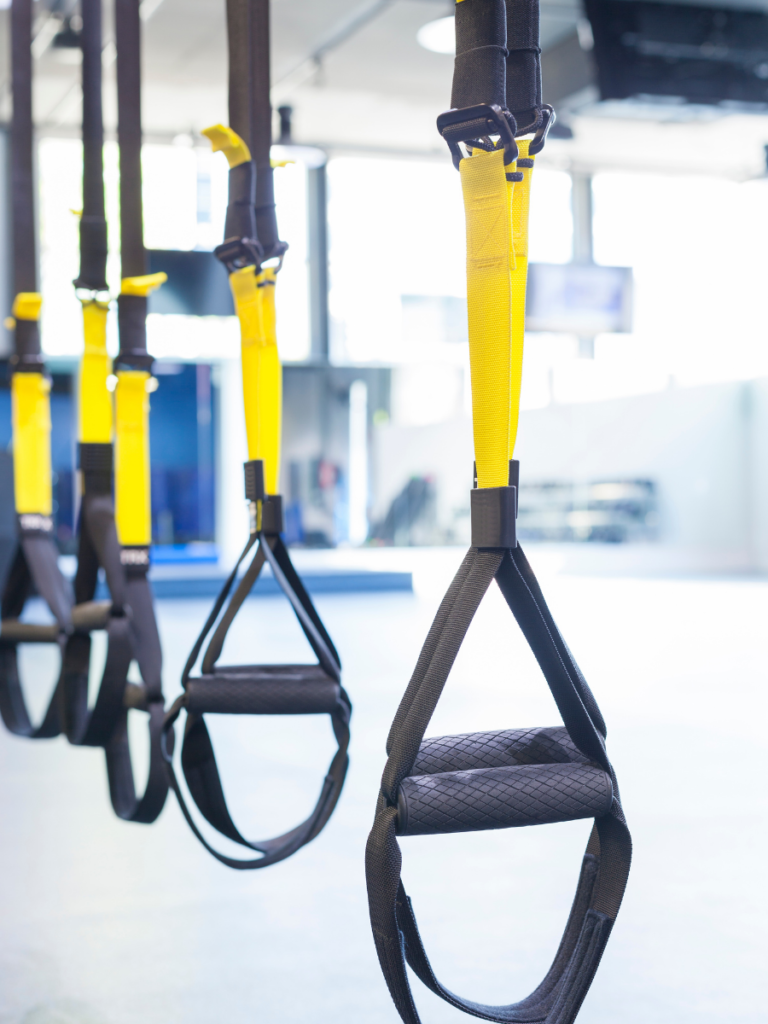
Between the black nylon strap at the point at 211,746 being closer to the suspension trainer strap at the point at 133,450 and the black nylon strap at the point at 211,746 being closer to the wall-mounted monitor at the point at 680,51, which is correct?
the suspension trainer strap at the point at 133,450

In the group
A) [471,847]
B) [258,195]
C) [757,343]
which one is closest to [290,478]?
[757,343]

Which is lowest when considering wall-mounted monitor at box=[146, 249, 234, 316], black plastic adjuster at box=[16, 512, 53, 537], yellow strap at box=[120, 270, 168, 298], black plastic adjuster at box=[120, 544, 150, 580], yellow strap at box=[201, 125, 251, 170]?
black plastic adjuster at box=[120, 544, 150, 580]

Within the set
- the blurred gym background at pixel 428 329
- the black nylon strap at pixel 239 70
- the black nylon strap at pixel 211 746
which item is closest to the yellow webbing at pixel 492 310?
the black nylon strap at pixel 211 746

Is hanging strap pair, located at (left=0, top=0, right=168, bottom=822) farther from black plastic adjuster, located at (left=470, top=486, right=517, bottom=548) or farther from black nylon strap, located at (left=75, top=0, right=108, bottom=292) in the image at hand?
black plastic adjuster, located at (left=470, top=486, right=517, bottom=548)

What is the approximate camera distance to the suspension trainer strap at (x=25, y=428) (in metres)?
1.64

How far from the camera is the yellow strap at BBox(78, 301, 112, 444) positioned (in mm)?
1488

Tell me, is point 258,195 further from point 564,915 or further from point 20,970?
point 564,915

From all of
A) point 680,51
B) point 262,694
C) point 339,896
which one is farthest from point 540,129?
point 680,51

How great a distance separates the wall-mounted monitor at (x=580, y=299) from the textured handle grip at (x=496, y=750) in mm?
10658

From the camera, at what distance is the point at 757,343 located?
12430mm

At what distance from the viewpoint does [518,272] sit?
2.60ft

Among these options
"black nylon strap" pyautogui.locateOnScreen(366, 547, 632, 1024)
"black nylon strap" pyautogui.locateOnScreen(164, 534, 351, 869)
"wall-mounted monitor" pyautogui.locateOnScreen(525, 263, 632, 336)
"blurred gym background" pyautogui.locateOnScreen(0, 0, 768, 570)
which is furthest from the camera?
"wall-mounted monitor" pyautogui.locateOnScreen(525, 263, 632, 336)

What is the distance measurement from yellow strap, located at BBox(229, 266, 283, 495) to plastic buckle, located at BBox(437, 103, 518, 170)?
1.46 ft

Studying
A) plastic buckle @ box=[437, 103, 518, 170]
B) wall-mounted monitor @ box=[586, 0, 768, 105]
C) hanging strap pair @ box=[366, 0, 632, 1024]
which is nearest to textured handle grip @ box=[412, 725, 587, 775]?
hanging strap pair @ box=[366, 0, 632, 1024]
